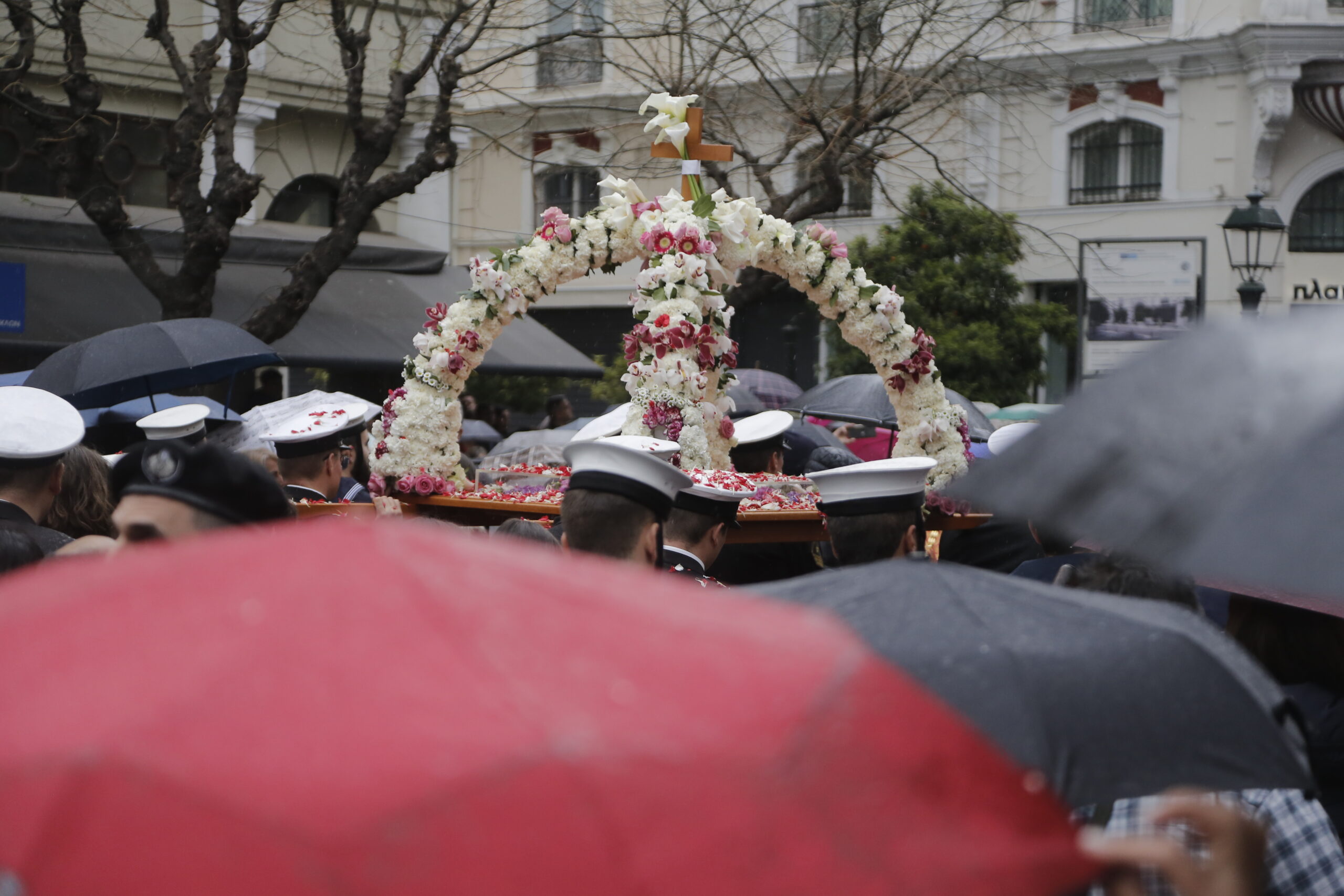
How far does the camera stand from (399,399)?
761cm

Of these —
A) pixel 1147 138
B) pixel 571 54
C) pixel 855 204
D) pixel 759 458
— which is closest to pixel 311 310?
pixel 571 54

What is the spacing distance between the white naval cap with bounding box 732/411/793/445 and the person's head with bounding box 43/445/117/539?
353 cm

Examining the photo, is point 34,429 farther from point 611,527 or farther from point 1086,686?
point 1086,686

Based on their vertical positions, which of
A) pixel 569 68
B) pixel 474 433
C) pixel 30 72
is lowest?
pixel 474 433

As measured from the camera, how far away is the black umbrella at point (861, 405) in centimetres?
1046

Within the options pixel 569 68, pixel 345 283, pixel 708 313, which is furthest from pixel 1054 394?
pixel 708 313

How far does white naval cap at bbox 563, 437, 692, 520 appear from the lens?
3500 mm

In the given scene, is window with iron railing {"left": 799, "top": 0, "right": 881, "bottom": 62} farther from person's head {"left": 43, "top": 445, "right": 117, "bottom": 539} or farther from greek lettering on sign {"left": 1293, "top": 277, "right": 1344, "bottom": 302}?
greek lettering on sign {"left": 1293, "top": 277, "right": 1344, "bottom": 302}

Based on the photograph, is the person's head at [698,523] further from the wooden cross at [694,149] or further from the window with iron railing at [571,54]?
the window with iron railing at [571,54]

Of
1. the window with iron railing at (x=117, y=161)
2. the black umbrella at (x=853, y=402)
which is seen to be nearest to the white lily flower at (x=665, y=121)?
the black umbrella at (x=853, y=402)

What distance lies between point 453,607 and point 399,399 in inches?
259

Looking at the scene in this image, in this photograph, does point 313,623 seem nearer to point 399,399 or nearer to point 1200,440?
point 1200,440

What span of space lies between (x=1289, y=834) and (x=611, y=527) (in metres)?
1.70

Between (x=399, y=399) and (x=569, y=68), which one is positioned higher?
(x=569, y=68)
